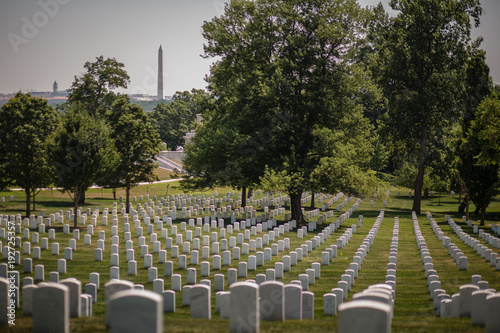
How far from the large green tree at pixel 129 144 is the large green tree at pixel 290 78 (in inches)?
264

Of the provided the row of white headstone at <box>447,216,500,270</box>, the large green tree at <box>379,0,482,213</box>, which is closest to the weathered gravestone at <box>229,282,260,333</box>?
the row of white headstone at <box>447,216,500,270</box>

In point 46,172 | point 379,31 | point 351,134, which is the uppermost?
point 379,31

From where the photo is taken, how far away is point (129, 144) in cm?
3512

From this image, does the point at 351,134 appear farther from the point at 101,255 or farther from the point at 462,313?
the point at 462,313

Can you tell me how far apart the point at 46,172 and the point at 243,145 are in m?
11.7

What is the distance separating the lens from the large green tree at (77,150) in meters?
26.2

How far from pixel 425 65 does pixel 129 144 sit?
2195 centimetres

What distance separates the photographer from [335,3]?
31219mm

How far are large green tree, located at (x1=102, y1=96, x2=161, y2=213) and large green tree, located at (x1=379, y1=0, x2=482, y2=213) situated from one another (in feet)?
59.7

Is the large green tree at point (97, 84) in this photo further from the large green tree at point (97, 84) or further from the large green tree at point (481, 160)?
the large green tree at point (481, 160)

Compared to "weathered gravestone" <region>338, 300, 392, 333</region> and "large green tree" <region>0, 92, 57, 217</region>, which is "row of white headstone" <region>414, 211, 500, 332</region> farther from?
"large green tree" <region>0, 92, 57, 217</region>

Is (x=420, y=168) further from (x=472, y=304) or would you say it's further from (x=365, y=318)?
(x=365, y=318)

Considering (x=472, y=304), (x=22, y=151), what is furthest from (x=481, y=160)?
(x=22, y=151)

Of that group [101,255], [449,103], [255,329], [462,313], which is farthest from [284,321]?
[449,103]
